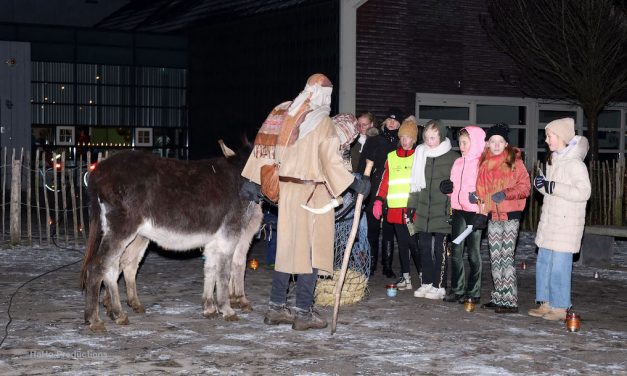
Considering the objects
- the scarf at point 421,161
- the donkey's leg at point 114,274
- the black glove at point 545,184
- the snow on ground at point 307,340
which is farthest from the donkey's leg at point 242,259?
the black glove at point 545,184

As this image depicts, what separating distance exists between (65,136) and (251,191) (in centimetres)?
2034

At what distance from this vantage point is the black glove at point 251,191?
8.68m

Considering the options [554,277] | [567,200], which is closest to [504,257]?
[554,277]

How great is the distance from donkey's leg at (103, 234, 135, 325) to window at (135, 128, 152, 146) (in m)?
20.1

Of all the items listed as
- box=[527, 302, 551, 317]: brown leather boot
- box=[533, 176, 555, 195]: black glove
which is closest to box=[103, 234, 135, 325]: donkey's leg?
box=[533, 176, 555, 195]: black glove

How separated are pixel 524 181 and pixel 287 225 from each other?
102 inches

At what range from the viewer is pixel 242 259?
938 centimetres

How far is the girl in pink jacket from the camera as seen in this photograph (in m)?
9.59

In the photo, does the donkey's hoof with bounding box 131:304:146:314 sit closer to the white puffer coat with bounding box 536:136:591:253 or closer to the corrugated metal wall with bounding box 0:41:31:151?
the white puffer coat with bounding box 536:136:591:253

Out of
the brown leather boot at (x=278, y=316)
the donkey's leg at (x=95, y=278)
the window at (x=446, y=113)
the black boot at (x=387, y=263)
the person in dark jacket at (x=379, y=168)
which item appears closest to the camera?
the donkey's leg at (x=95, y=278)

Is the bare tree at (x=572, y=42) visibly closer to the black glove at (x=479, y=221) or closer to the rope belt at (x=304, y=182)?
the black glove at (x=479, y=221)

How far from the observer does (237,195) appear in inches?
355

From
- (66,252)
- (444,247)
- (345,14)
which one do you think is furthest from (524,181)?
(345,14)

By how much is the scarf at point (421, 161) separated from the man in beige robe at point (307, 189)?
2.01 meters
